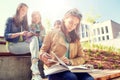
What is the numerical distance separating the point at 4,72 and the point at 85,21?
6.99 ft

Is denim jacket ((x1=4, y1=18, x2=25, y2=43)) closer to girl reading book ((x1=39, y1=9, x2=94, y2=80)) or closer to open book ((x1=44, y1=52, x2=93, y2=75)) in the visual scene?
girl reading book ((x1=39, y1=9, x2=94, y2=80))

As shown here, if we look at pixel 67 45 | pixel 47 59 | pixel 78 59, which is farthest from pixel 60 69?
pixel 67 45

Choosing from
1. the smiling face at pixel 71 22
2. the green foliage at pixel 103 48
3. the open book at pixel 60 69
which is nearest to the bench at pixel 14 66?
the open book at pixel 60 69

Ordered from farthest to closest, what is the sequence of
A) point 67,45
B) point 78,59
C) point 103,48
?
point 103,48
point 67,45
point 78,59

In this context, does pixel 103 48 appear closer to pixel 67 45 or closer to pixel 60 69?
pixel 67 45

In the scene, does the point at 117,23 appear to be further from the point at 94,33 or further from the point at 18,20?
the point at 18,20

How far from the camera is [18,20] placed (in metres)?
2.34

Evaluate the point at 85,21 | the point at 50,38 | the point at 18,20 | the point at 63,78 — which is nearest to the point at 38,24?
the point at 18,20

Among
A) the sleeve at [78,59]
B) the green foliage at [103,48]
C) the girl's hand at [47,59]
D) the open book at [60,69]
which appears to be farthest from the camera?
the green foliage at [103,48]

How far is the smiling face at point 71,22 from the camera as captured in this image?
2105 mm

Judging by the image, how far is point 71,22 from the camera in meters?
2.15

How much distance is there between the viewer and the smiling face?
211cm

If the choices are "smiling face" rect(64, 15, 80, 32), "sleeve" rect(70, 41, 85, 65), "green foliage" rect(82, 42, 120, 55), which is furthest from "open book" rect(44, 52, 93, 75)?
"green foliage" rect(82, 42, 120, 55)

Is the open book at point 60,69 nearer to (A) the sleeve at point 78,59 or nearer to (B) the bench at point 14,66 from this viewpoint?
(A) the sleeve at point 78,59
